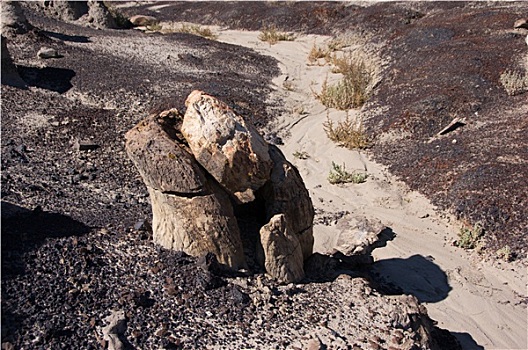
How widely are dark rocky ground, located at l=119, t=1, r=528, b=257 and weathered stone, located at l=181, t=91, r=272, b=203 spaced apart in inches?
147

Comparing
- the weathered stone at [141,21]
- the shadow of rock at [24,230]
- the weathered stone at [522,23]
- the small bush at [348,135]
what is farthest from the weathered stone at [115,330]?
the weathered stone at [141,21]

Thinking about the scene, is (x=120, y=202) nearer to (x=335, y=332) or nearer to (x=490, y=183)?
(x=335, y=332)

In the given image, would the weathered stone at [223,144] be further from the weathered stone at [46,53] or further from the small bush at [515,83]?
the weathered stone at [46,53]

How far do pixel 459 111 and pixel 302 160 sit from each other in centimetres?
332

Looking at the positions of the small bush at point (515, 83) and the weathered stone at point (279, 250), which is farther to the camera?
the small bush at point (515, 83)

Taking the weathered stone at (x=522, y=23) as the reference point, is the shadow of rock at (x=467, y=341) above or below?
below

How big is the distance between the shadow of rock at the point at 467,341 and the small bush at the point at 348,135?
5063 mm

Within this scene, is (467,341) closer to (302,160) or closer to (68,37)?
(302,160)

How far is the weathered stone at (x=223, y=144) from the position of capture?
4.97 m

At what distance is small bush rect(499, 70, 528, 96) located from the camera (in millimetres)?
10914

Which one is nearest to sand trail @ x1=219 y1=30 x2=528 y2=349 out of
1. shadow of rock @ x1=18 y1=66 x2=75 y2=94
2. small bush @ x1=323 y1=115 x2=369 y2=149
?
small bush @ x1=323 y1=115 x2=369 y2=149

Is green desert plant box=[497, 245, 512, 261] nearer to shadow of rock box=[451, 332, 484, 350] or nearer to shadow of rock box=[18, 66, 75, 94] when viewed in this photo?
shadow of rock box=[451, 332, 484, 350]

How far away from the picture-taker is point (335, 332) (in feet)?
15.0

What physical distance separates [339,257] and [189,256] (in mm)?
2000
